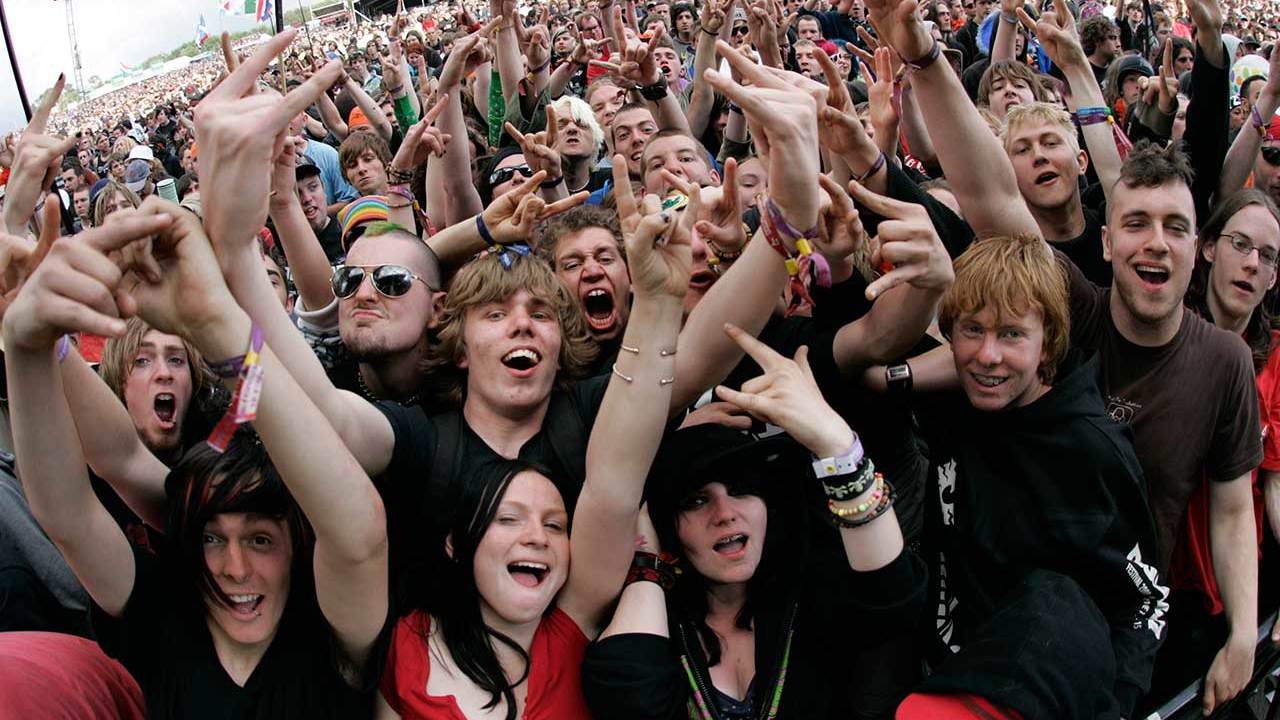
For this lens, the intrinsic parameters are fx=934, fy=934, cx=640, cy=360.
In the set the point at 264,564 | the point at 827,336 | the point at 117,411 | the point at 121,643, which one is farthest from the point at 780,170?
the point at 121,643

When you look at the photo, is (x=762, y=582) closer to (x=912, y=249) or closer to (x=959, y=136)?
(x=912, y=249)

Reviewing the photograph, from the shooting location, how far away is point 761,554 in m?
2.25

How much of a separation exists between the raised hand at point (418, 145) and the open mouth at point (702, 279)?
119 centimetres

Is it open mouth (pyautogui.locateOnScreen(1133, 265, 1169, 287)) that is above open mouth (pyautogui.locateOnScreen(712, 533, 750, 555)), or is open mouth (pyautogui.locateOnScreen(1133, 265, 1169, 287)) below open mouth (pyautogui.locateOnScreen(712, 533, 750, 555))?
above

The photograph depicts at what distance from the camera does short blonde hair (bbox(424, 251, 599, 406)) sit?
8.21 ft

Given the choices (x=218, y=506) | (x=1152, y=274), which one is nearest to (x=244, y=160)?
(x=218, y=506)

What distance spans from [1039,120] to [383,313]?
8.10 feet

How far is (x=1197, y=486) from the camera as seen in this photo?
2.61m

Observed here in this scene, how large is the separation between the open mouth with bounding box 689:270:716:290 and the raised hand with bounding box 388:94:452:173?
3.89 ft

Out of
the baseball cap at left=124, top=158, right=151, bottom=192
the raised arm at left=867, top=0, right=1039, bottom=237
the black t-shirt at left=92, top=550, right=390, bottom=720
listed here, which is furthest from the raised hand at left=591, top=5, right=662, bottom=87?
the baseball cap at left=124, top=158, right=151, bottom=192

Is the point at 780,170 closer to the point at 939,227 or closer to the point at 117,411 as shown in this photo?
the point at 939,227

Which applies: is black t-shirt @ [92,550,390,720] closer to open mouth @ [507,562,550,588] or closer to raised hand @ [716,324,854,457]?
open mouth @ [507,562,550,588]

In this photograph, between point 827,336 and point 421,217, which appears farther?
point 421,217

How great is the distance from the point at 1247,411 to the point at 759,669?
4.95 feet
